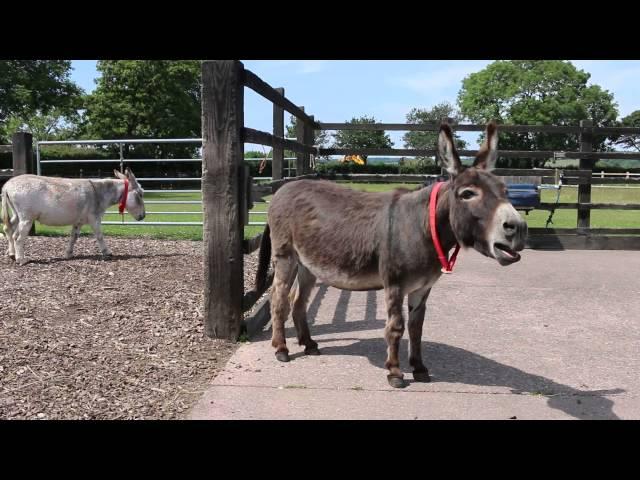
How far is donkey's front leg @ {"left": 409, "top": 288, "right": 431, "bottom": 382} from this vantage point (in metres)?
4.21

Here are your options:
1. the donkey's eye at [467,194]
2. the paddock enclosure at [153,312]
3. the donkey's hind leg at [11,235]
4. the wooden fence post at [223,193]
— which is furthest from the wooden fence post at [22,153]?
the donkey's eye at [467,194]

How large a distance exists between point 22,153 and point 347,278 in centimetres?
966

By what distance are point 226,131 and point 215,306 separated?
157 centimetres

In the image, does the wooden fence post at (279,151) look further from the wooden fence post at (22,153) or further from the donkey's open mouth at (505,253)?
the wooden fence post at (22,153)

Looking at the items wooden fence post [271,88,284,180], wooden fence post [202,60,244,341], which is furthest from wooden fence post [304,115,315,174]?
wooden fence post [202,60,244,341]

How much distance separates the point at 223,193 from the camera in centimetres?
497

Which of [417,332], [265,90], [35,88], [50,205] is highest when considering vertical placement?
[35,88]

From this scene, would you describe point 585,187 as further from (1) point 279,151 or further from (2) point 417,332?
(2) point 417,332

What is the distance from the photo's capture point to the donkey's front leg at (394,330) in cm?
Answer: 404

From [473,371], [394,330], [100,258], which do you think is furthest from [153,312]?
[100,258]

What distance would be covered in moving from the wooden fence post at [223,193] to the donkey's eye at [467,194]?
213 cm

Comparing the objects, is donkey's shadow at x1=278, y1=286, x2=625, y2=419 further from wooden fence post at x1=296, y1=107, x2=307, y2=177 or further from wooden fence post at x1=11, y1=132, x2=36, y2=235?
wooden fence post at x1=11, y1=132, x2=36, y2=235

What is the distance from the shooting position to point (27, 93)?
107 ft

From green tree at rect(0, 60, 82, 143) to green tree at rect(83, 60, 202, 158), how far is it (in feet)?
21.8
